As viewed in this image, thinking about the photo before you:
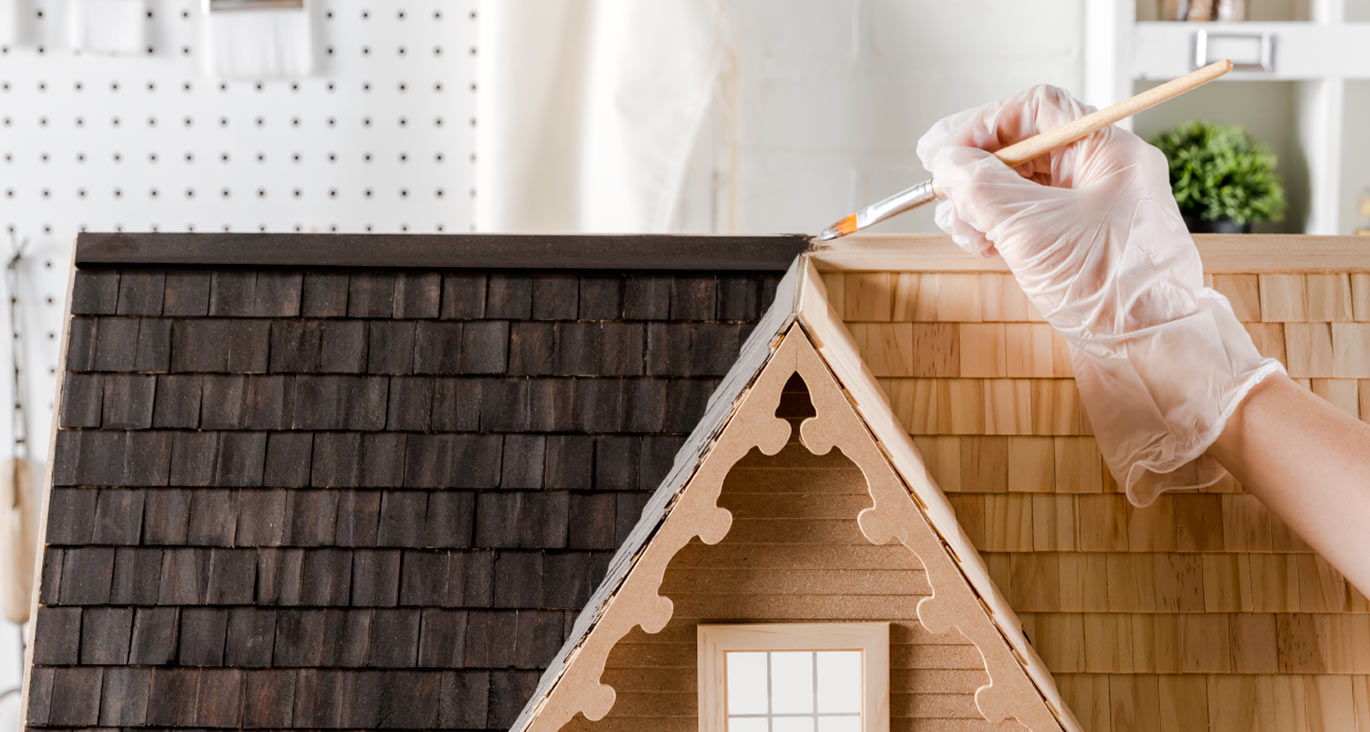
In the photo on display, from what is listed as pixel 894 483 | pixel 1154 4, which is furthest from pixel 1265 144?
pixel 894 483

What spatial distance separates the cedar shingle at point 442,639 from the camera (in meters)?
0.77

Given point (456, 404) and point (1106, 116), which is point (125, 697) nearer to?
point (456, 404)

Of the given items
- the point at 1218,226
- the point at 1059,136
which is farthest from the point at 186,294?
the point at 1218,226

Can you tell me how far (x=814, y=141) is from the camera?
152 centimetres

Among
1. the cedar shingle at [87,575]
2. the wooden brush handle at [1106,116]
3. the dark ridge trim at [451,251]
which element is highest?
the wooden brush handle at [1106,116]

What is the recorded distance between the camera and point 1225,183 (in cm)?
132

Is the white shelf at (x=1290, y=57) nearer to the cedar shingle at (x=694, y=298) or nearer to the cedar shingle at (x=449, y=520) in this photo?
the cedar shingle at (x=694, y=298)

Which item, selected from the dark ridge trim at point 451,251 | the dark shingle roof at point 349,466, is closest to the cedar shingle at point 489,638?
the dark shingle roof at point 349,466

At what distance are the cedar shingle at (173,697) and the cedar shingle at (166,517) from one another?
0.37ft

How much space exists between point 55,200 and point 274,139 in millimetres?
348

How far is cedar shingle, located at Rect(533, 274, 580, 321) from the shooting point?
2.78 ft

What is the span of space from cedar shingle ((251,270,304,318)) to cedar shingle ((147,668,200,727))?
32 centimetres

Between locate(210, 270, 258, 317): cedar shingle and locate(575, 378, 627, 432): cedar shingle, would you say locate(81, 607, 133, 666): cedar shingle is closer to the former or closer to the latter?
locate(210, 270, 258, 317): cedar shingle

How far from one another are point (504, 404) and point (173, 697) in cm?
37
